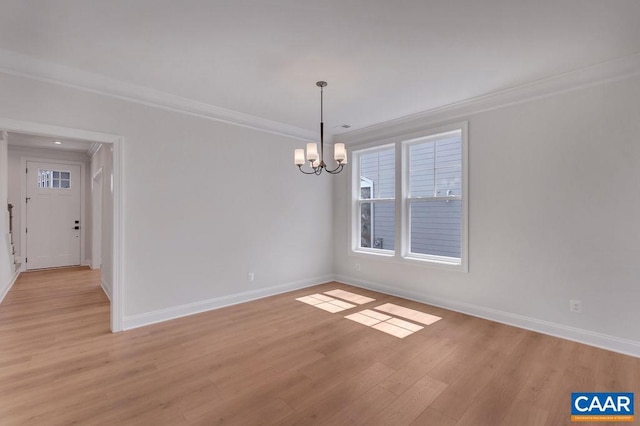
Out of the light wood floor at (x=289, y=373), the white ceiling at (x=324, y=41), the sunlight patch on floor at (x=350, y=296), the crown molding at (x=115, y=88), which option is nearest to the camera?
the light wood floor at (x=289, y=373)

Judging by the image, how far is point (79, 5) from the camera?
2.10 meters

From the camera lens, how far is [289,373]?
2.54 meters

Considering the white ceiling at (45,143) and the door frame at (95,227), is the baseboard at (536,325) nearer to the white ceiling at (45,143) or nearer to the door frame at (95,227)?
the door frame at (95,227)

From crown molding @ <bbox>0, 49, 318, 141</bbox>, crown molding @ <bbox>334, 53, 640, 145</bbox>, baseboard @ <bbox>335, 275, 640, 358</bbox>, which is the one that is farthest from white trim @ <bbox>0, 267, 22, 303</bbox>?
crown molding @ <bbox>334, 53, 640, 145</bbox>

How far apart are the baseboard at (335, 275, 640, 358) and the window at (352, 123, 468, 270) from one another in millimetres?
521

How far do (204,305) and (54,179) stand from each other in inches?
227

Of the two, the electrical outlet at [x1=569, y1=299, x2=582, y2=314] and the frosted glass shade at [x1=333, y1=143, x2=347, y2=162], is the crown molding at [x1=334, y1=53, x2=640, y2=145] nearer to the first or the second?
the frosted glass shade at [x1=333, y1=143, x2=347, y2=162]

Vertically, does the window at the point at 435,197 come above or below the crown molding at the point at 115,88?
below

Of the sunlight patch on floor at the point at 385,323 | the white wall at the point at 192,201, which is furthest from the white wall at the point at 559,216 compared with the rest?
the white wall at the point at 192,201

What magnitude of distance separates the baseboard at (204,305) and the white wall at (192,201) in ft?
0.05

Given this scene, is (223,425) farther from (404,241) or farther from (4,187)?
(4,187)

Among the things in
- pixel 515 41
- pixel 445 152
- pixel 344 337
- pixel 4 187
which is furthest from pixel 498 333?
pixel 4 187

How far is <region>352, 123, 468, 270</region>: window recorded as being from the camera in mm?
4199

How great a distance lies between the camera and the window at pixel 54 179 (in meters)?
6.82
